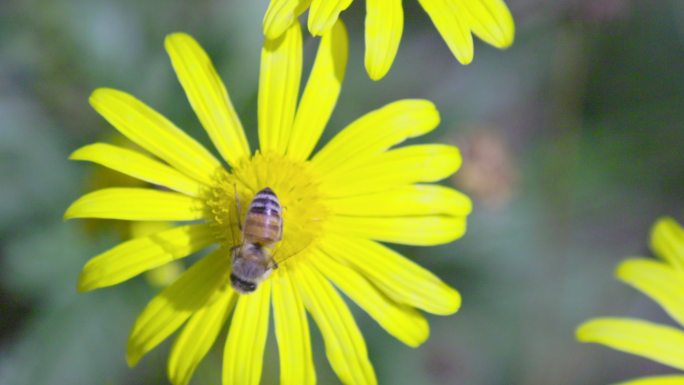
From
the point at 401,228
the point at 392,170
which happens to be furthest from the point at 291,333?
the point at 392,170

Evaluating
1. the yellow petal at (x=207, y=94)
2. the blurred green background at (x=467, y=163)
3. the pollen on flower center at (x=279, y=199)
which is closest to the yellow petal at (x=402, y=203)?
the pollen on flower center at (x=279, y=199)

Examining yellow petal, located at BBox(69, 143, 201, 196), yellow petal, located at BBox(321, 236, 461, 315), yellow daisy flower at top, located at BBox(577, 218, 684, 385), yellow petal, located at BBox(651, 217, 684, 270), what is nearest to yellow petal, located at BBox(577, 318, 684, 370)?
yellow daisy flower at top, located at BBox(577, 218, 684, 385)

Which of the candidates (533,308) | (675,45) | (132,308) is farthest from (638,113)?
(132,308)

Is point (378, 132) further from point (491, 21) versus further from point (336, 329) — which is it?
point (336, 329)

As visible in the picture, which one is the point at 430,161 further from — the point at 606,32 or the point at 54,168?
the point at 606,32

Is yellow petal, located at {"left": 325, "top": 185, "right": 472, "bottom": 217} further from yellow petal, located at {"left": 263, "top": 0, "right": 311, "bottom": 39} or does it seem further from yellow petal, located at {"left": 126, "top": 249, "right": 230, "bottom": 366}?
yellow petal, located at {"left": 263, "top": 0, "right": 311, "bottom": 39}
